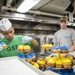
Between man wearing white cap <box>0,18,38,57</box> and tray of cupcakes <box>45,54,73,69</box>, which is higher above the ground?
man wearing white cap <box>0,18,38,57</box>

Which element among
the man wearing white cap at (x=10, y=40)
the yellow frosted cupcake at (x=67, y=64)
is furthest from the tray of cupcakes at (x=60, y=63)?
the man wearing white cap at (x=10, y=40)

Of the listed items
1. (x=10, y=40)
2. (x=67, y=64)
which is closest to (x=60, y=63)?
(x=67, y=64)

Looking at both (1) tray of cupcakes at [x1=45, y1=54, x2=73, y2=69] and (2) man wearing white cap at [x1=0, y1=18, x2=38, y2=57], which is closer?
(1) tray of cupcakes at [x1=45, y1=54, x2=73, y2=69]

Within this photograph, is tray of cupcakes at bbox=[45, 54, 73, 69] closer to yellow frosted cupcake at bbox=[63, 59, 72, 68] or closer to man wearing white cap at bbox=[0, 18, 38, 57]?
yellow frosted cupcake at bbox=[63, 59, 72, 68]

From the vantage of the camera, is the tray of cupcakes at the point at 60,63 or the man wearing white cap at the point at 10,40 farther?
the man wearing white cap at the point at 10,40

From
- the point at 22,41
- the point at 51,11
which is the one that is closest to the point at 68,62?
the point at 22,41

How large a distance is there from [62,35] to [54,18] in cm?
269

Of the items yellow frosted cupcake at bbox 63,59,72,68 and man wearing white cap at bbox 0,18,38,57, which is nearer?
yellow frosted cupcake at bbox 63,59,72,68

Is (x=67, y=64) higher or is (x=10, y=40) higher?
(x=10, y=40)

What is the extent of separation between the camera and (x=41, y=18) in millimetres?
5055

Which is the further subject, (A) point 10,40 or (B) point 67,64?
(A) point 10,40

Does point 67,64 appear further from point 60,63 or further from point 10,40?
point 10,40

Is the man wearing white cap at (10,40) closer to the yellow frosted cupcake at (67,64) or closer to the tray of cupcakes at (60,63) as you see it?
the tray of cupcakes at (60,63)

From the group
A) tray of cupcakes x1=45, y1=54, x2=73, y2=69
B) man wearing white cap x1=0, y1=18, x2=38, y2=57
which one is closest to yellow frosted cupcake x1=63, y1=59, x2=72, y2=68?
tray of cupcakes x1=45, y1=54, x2=73, y2=69
